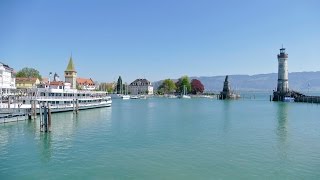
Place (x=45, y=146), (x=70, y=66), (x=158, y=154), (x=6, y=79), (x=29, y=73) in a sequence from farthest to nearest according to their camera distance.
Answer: (x=29, y=73), (x=70, y=66), (x=6, y=79), (x=45, y=146), (x=158, y=154)

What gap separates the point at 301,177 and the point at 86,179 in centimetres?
1608

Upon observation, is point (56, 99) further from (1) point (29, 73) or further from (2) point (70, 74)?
(1) point (29, 73)

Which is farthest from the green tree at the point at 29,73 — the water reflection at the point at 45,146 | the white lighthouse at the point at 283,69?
the water reflection at the point at 45,146

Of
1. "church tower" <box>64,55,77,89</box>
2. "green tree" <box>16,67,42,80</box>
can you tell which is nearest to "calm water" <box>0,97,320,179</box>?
"church tower" <box>64,55,77,89</box>

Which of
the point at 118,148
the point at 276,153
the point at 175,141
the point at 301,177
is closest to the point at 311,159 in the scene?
the point at 276,153

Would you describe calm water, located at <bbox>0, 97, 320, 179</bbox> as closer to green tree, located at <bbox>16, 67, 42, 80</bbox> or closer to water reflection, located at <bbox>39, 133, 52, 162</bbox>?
water reflection, located at <bbox>39, 133, 52, 162</bbox>

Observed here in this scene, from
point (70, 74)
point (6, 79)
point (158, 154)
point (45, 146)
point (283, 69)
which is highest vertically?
point (283, 69)

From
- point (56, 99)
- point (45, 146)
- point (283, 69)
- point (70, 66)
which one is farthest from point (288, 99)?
point (45, 146)

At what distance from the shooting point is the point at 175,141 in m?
38.4

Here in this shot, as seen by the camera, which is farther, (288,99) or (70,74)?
(288,99)

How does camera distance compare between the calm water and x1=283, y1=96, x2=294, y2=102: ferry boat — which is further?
x1=283, y1=96, x2=294, y2=102: ferry boat

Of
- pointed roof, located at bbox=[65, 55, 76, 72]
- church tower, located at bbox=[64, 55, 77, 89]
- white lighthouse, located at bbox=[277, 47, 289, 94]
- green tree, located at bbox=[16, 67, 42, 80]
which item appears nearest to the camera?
church tower, located at bbox=[64, 55, 77, 89]

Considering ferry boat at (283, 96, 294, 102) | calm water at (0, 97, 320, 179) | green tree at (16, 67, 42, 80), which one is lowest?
calm water at (0, 97, 320, 179)

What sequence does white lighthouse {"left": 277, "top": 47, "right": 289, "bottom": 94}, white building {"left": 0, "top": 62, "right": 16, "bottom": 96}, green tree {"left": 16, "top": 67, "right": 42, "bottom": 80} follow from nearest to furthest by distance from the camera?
white building {"left": 0, "top": 62, "right": 16, "bottom": 96}, white lighthouse {"left": 277, "top": 47, "right": 289, "bottom": 94}, green tree {"left": 16, "top": 67, "right": 42, "bottom": 80}
